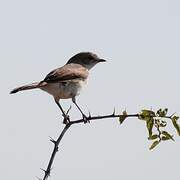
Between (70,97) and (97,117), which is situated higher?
(97,117)

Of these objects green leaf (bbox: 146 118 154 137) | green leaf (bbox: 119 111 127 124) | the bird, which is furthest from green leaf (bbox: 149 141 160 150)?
the bird

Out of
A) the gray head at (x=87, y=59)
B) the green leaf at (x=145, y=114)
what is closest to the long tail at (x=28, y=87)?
the gray head at (x=87, y=59)

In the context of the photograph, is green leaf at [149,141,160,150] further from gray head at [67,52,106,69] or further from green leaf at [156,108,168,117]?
gray head at [67,52,106,69]

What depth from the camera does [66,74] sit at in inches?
426

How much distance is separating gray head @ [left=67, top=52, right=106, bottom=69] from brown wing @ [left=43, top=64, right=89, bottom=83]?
33.1 inches

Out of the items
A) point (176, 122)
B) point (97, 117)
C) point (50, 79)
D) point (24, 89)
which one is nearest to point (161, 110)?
point (176, 122)

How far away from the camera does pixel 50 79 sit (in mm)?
10328

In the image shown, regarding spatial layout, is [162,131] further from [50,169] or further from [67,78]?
[67,78]

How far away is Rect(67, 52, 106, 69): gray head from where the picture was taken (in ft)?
42.2

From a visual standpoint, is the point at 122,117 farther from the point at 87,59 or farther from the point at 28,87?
the point at 87,59

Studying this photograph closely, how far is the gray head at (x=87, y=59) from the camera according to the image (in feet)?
42.2

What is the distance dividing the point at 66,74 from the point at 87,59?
7.49 ft

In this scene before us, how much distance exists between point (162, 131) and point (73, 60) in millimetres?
8621

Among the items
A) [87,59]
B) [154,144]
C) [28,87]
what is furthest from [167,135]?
[87,59]
